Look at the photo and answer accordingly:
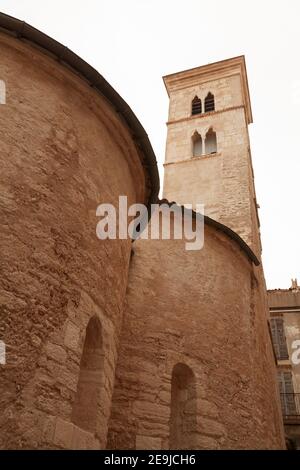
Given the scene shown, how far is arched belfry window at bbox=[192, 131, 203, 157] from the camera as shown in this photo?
1514 cm

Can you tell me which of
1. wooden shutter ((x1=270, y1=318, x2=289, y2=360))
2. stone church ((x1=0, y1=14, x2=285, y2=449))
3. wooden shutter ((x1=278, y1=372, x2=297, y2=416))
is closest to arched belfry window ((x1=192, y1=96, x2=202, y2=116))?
wooden shutter ((x1=270, y1=318, x2=289, y2=360))

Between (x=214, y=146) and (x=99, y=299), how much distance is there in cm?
1204

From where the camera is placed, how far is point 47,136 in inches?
162

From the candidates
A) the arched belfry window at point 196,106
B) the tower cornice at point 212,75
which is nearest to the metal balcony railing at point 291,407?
the tower cornice at point 212,75

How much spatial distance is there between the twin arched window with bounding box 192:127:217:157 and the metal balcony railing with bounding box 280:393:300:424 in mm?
9116

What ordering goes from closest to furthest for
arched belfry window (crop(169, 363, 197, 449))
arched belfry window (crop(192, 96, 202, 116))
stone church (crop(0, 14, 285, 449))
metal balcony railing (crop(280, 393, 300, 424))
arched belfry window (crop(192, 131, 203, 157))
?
stone church (crop(0, 14, 285, 449)) < arched belfry window (crop(169, 363, 197, 449)) < metal balcony railing (crop(280, 393, 300, 424)) < arched belfry window (crop(192, 131, 203, 157)) < arched belfry window (crop(192, 96, 202, 116))

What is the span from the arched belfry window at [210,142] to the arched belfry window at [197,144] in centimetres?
22

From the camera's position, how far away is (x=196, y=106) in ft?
57.0

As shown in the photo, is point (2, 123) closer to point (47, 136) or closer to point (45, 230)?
point (47, 136)
